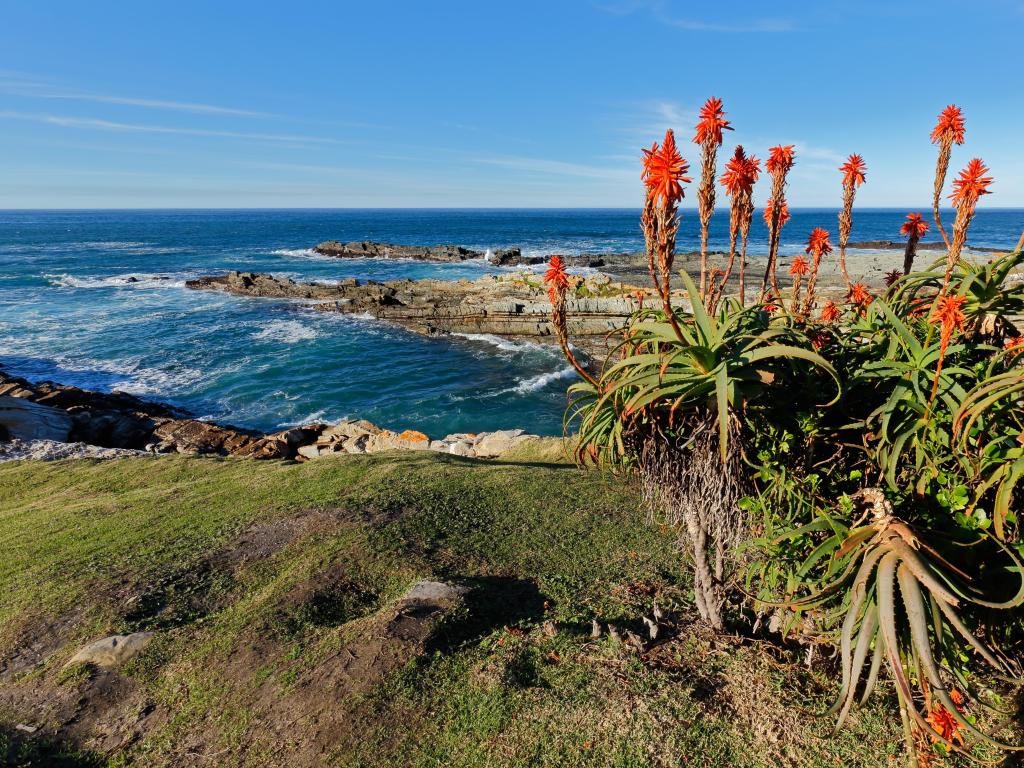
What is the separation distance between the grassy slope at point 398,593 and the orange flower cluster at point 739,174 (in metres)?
4.64

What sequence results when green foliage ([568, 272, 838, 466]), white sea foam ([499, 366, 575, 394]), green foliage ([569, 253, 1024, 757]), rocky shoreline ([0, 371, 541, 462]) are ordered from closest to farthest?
green foliage ([569, 253, 1024, 757]) < green foliage ([568, 272, 838, 466]) < rocky shoreline ([0, 371, 541, 462]) < white sea foam ([499, 366, 575, 394])

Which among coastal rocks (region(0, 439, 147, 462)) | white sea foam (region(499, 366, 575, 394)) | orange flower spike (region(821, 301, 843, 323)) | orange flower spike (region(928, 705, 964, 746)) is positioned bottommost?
white sea foam (region(499, 366, 575, 394))

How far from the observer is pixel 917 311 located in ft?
16.7

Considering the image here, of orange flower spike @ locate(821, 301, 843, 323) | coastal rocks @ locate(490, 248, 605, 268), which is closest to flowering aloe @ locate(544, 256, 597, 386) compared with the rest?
orange flower spike @ locate(821, 301, 843, 323)

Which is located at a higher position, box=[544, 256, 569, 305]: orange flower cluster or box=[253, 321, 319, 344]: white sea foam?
box=[544, 256, 569, 305]: orange flower cluster

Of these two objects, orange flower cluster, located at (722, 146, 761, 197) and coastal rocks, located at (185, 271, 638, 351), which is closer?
orange flower cluster, located at (722, 146, 761, 197)

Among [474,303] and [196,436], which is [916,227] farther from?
[474,303]

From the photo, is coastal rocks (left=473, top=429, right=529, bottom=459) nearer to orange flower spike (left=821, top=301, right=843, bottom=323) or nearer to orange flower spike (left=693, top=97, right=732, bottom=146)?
orange flower spike (left=821, top=301, right=843, bottom=323)

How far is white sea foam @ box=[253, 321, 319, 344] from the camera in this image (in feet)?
115

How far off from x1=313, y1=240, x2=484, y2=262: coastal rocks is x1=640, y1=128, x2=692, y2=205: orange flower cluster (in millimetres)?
73217

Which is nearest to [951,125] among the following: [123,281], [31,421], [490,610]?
[490,610]

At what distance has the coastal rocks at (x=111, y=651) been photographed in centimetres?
620

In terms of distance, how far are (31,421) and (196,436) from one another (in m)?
4.47

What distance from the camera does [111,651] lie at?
20.7 feet
